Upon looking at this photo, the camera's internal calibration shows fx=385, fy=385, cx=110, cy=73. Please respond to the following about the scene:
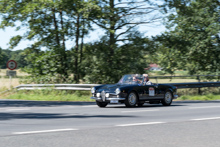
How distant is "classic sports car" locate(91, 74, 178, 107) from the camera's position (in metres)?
14.4

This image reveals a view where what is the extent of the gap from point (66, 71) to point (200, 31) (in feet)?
52.0

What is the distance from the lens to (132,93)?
1475 cm

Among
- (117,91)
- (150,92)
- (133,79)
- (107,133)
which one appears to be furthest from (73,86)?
(107,133)

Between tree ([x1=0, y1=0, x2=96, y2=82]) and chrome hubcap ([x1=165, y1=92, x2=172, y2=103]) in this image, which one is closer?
chrome hubcap ([x1=165, y1=92, x2=172, y2=103])

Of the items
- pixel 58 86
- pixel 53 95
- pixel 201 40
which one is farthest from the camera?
pixel 201 40

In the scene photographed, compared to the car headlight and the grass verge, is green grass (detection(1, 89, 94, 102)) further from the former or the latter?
the car headlight

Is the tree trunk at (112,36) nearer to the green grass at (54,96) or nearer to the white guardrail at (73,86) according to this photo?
the green grass at (54,96)

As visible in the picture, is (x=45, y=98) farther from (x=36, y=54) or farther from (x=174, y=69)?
(x=174, y=69)

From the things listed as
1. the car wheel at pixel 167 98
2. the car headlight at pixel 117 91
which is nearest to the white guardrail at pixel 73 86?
the car wheel at pixel 167 98

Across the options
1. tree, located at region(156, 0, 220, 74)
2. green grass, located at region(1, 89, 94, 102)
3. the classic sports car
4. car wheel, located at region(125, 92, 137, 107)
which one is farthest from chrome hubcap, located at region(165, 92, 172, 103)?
tree, located at region(156, 0, 220, 74)

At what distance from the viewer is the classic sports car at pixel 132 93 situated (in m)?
14.4

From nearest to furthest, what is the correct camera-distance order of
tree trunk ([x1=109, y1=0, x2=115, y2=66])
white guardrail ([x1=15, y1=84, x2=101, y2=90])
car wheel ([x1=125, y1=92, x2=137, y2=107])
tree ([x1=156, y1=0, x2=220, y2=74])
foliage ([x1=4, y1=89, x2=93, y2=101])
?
car wheel ([x1=125, y1=92, x2=137, y2=107])
foliage ([x1=4, y1=89, x2=93, y2=101])
white guardrail ([x1=15, y1=84, x2=101, y2=90])
tree trunk ([x1=109, y1=0, x2=115, y2=66])
tree ([x1=156, y1=0, x2=220, y2=74])

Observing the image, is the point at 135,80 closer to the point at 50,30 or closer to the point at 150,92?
the point at 150,92

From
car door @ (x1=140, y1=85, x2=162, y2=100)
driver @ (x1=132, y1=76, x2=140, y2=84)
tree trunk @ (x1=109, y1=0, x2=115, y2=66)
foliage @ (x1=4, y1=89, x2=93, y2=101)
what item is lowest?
foliage @ (x1=4, y1=89, x2=93, y2=101)
